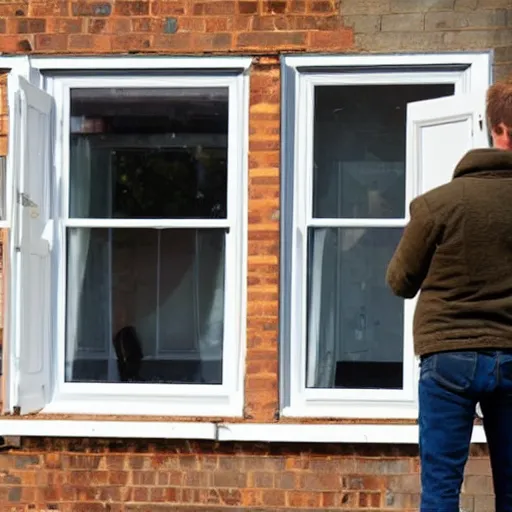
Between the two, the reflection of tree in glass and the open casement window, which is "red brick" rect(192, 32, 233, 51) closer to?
the reflection of tree in glass

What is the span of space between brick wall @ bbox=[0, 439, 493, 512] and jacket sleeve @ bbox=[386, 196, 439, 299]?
2071 millimetres

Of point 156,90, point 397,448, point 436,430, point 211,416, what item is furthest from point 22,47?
point 436,430

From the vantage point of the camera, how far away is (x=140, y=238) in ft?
21.2

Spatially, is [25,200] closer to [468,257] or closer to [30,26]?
[30,26]

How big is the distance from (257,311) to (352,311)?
1.65ft

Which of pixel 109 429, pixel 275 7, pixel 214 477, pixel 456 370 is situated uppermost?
pixel 275 7

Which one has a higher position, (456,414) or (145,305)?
(145,305)

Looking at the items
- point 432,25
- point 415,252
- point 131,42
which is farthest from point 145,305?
point 415,252

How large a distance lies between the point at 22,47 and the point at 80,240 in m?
1.02

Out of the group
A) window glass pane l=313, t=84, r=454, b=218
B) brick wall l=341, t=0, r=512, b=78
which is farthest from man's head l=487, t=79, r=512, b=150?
window glass pane l=313, t=84, r=454, b=218

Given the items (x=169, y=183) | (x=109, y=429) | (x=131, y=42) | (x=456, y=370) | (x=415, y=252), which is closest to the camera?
(x=456, y=370)

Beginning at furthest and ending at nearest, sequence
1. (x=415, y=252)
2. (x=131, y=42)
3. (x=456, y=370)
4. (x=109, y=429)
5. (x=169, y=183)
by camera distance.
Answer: (x=169, y=183), (x=131, y=42), (x=109, y=429), (x=415, y=252), (x=456, y=370)

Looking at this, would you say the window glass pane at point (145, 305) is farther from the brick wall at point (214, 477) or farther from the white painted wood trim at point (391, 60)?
the white painted wood trim at point (391, 60)

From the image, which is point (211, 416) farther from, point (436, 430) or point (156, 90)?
point (436, 430)
